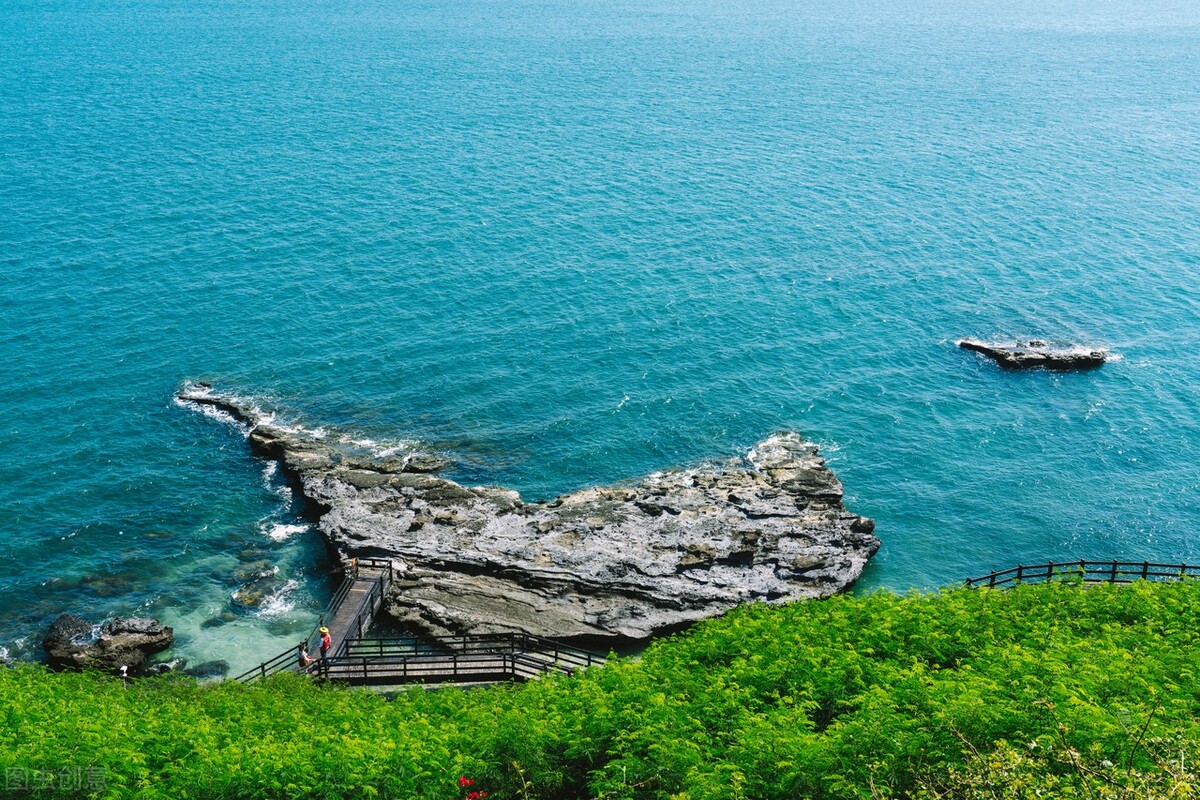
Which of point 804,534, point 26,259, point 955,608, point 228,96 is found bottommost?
point 804,534

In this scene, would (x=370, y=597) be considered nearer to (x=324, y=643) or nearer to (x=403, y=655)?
(x=324, y=643)

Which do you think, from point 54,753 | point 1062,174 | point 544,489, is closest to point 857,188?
point 1062,174

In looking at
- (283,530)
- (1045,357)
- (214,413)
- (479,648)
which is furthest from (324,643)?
(1045,357)

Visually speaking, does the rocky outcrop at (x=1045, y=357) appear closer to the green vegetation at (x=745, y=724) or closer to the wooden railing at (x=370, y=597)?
the green vegetation at (x=745, y=724)

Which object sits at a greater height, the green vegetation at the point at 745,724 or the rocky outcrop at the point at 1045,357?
the green vegetation at the point at 745,724

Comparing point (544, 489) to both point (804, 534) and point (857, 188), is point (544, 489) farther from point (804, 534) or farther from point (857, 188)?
point (857, 188)

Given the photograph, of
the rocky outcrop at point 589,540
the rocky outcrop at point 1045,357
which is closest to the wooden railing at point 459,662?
the rocky outcrop at point 589,540

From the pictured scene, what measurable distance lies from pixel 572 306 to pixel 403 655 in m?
44.7

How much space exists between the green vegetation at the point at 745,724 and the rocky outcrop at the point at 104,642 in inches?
332

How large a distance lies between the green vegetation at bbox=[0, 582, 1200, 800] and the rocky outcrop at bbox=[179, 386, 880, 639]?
11.3 meters

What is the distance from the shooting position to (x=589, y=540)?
2101 inches

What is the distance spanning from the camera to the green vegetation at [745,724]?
83.1 ft

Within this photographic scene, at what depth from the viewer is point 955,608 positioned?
36875 millimetres

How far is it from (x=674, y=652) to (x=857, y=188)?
81825mm
